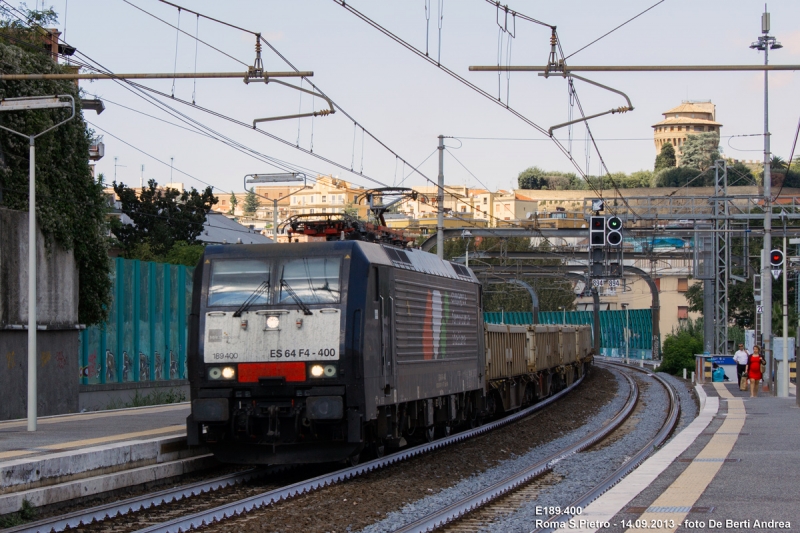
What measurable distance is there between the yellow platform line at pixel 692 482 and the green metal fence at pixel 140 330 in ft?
52.9

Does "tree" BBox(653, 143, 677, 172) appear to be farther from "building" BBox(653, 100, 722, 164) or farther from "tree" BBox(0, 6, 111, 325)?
"tree" BBox(0, 6, 111, 325)

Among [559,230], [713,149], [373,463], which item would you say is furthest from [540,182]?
[373,463]

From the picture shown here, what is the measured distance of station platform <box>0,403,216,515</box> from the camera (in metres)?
11.1

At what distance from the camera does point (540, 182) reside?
17788 cm

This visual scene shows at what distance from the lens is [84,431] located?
15414mm

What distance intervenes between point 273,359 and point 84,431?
12.2ft

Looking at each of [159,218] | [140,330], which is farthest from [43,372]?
[159,218]

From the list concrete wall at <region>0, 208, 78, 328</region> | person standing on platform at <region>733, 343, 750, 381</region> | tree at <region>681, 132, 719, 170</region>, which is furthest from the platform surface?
tree at <region>681, 132, 719, 170</region>

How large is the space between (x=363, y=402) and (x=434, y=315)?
420 cm

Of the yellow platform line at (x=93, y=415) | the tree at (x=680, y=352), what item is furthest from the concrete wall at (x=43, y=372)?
the tree at (x=680, y=352)

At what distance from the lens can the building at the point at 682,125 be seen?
19038 cm

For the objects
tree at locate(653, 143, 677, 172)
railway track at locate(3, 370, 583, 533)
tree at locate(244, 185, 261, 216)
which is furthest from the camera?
tree at locate(653, 143, 677, 172)

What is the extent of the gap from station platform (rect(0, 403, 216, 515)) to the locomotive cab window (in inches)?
81.2

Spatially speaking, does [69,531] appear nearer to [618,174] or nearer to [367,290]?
[367,290]
